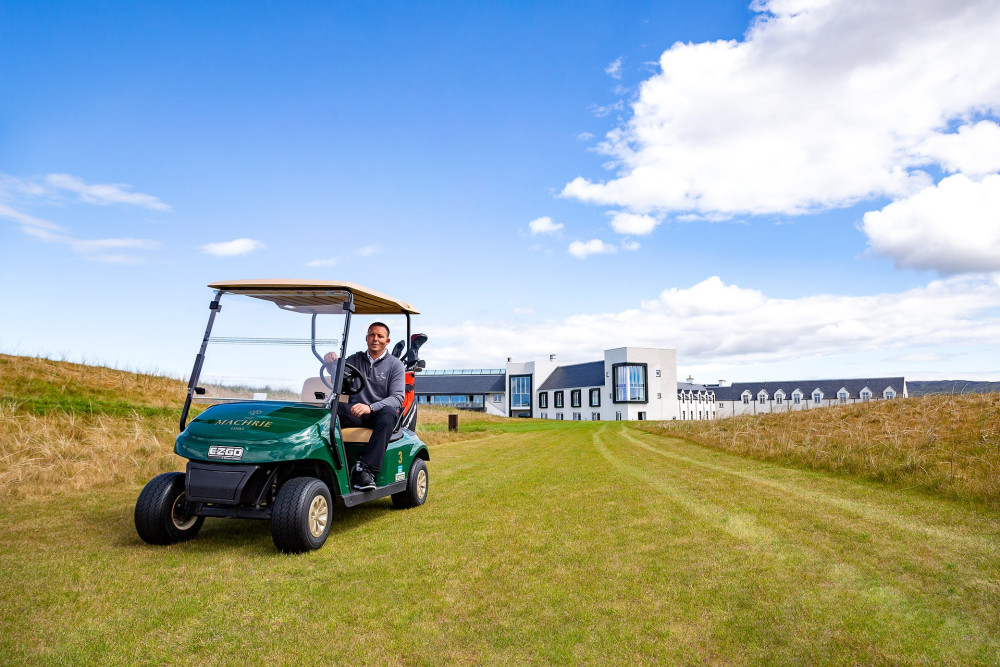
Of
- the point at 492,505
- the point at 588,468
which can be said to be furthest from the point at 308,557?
the point at 588,468

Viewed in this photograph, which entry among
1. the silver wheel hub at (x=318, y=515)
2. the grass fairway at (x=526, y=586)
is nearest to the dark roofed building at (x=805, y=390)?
the grass fairway at (x=526, y=586)

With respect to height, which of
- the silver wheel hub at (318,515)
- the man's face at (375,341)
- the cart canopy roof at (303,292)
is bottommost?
the silver wheel hub at (318,515)

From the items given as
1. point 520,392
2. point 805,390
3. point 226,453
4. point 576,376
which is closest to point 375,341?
point 226,453

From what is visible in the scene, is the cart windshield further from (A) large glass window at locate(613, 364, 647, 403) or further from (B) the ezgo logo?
(A) large glass window at locate(613, 364, 647, 403)

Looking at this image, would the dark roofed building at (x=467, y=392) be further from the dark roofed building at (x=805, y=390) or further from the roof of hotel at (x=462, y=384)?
the dark roofed building at (x=805, y=390)

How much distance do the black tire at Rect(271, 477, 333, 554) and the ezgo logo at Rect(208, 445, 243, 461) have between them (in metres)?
0.48

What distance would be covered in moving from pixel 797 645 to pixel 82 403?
16.1m

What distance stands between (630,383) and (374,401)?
60712 millimetres

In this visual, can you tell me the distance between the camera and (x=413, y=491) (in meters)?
7.60

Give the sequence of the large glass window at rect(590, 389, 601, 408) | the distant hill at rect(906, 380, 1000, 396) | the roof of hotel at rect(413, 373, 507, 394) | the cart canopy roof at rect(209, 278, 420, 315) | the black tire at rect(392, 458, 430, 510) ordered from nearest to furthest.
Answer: the cart canopy roof at rect(209, 278, 420, 315) → the black tire at rect(392, 458, 430, 510) → the distant hill at rect(906, 380, 1000, 396) → the large glass window at rect(590, 389, 601, 408) → the roof of hotel at rect(413, 373, 507, 394)

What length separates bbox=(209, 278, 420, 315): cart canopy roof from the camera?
6340 millimetres

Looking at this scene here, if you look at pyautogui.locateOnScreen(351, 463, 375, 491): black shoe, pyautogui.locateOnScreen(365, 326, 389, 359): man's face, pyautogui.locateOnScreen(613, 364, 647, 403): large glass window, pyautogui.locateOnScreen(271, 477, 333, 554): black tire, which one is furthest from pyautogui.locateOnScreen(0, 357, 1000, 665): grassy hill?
pyautogui.locateOnScreen(613, 364, 647, 403): large glass window

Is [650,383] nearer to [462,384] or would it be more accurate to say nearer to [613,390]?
[613,390]

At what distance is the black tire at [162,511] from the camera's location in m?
5.36
